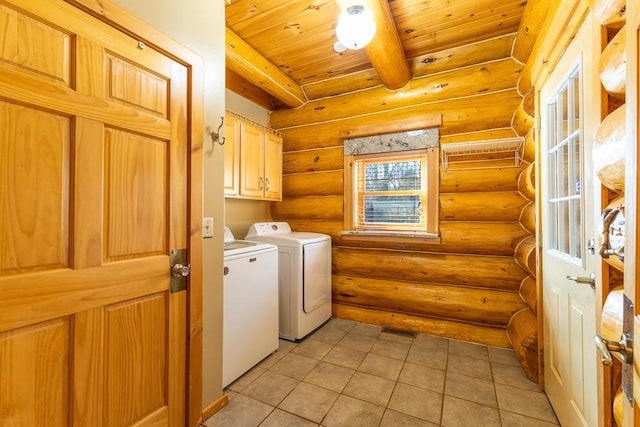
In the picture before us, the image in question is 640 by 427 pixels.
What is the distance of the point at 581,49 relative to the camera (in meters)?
1.22

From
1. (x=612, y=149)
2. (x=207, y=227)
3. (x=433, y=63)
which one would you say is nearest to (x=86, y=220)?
(x=207, y=227)

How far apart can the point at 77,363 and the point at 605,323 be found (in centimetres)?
184

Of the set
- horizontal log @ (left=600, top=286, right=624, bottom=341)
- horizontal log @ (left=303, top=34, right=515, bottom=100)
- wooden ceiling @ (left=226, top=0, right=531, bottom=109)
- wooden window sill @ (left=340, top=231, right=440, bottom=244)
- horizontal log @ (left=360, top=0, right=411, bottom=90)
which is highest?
wooden ceiling @ (left=226, top=0, right=531, bottom=109)

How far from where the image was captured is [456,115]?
2645 millimetres

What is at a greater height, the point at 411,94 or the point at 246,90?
the point at 246,90

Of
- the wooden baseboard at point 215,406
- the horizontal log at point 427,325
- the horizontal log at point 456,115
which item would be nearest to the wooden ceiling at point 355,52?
the horizontal log at point 456,115

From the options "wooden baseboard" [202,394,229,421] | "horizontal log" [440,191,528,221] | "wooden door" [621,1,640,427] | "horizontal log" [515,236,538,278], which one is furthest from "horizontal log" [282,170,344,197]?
"wooden door" [621,1,640,427]

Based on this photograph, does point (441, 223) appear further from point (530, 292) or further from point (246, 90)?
point (246, 90)

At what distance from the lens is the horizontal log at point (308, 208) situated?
3209 millimetres

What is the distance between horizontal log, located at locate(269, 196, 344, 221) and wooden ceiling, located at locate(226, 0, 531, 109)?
120 cm

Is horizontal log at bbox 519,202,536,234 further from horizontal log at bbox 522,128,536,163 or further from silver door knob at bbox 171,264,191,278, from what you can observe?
silver door knob at bbox 171,264,191,278

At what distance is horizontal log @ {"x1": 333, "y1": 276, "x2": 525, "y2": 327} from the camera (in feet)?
8.21

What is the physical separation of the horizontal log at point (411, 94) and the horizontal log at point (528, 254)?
1.37m

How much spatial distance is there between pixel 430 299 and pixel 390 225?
0.83 metres
